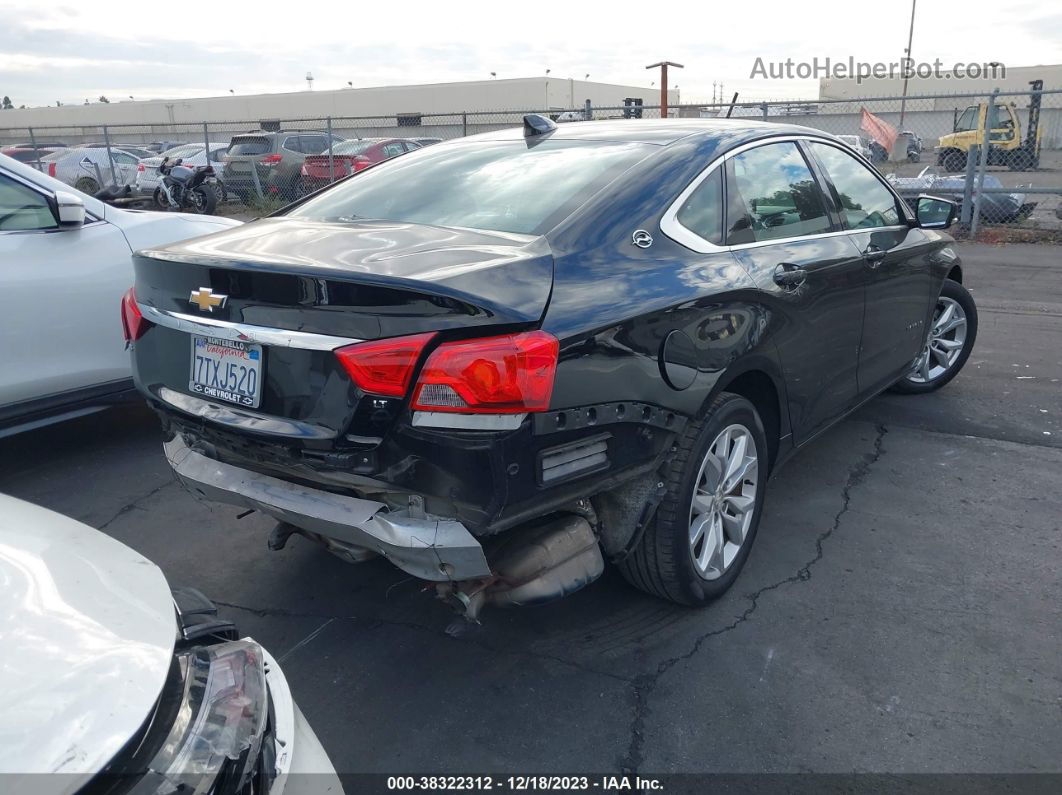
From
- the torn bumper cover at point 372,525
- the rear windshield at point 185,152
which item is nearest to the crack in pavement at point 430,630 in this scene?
the torn bumper cover at point 372,525

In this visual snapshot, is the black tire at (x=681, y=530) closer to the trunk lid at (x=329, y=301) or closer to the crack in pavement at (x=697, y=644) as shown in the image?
the crack in pavement at (x=697, y=644)

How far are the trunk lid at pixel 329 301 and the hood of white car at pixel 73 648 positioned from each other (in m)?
0.65

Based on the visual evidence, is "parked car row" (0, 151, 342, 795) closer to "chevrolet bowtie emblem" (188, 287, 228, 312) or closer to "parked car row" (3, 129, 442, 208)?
"chevrolet bowtie emblem" (188, 287, 228, 312)

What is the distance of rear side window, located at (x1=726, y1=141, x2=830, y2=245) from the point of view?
3.27 metres

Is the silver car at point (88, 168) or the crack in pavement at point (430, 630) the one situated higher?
the silver car at point (88, 168)

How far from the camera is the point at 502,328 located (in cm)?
228

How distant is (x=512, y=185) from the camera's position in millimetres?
3145

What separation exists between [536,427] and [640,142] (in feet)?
4.86

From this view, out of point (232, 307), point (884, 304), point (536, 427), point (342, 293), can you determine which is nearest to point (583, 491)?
point (536, 427)

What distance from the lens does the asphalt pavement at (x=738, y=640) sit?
8.16ft

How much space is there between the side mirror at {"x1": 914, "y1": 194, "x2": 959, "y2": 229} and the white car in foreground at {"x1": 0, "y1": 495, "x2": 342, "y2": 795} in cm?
429

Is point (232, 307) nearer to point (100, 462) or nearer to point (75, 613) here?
point (75, 613)

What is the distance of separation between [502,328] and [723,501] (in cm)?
131

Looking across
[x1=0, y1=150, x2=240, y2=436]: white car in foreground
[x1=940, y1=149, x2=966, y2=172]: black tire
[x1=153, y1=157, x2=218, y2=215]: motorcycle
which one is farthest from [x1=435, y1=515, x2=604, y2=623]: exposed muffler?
[x1=940, y1=149, x2=966, y2=172]: black tire
